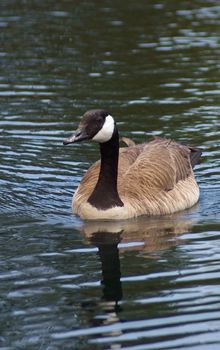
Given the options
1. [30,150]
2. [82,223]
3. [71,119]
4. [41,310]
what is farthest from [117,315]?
[71,119]

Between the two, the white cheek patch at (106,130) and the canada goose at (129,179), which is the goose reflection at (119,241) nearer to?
the canada goose at (129,179)

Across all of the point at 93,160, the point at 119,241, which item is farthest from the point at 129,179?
the point at 93,160

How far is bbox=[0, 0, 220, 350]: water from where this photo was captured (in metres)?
9.93

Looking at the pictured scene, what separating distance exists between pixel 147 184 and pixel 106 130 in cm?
115

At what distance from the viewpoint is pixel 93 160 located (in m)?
16.4

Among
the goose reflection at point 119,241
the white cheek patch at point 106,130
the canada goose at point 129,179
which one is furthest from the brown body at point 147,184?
the white cheek patch at point 106,130

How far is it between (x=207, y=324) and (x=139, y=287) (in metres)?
1.30

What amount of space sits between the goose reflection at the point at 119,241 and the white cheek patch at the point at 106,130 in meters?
→ 1.13

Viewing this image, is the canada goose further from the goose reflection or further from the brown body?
the goose reflection

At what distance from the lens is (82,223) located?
1389 centimetres

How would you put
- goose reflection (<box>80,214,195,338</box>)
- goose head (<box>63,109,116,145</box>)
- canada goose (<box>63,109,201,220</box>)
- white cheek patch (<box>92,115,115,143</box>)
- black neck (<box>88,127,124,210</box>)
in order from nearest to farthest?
goose reflection (<box>80,214,195,338</box>) < goose head (<box>63,109,116,145</box>) < white cheek patch (<box>92,115,115,143</box>) < canada goose (<box>63,109,201,220</box>) < black neck (<box>88,127,124,210</box>)

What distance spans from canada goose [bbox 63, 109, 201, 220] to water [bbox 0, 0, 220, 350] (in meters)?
0.25

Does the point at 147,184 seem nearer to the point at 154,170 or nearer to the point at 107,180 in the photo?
the point at 154,170

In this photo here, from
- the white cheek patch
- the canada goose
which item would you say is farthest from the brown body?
the white cheek patch
